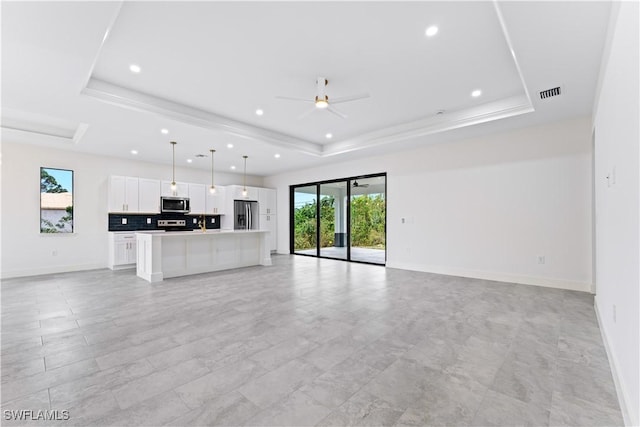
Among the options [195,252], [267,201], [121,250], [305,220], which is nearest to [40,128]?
[121,250]

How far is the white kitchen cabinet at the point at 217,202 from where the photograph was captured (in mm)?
8539

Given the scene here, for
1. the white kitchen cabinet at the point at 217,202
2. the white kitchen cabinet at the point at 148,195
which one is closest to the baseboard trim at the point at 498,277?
the white kitchen cabinet at the point at 217,202

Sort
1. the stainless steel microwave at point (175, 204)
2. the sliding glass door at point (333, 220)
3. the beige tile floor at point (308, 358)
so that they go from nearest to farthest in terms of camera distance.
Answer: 1. the beige tile floor at point (308, 358)
2. the stainless steel microwave at point (175, 204)
3. the sliding glass door at point (333, 220)

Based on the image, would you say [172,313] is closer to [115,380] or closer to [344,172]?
[115,380]

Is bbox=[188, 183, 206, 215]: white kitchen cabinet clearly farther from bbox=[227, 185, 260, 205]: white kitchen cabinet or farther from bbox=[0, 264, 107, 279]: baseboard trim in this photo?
bbox=[0, 264, 107, 279]: baseboard trim

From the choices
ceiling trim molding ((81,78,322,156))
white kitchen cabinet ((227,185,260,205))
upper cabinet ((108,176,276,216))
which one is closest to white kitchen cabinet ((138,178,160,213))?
upper cabinet ((108,176,276,216))

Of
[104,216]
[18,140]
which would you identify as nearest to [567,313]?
[104,216]

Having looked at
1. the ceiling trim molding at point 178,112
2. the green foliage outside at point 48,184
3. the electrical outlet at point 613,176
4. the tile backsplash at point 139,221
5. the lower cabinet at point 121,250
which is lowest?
the lower cabinet at point 121,250

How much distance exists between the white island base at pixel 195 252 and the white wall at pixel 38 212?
1.81m

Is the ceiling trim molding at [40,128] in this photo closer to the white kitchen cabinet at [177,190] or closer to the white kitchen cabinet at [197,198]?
the white kitchen cabinet at [177,190]

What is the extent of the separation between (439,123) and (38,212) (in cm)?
824

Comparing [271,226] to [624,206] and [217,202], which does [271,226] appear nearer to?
[217,202]

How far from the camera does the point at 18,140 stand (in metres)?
5.67

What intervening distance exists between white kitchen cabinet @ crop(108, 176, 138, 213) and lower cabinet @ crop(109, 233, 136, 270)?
63 centimetres
